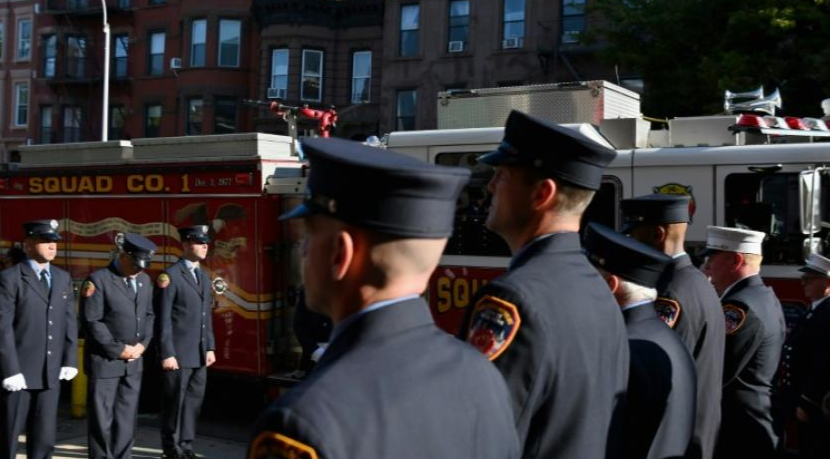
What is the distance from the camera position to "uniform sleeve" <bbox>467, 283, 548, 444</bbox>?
2.42 m

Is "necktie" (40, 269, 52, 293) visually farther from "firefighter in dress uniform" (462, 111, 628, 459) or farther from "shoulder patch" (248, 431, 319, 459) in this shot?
"shoulder patch" (248, 431, 319, 459)

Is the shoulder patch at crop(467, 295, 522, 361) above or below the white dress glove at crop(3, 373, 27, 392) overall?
above

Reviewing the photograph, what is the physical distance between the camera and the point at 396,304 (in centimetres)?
188

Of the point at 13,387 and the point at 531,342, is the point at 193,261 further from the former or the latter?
the point at 531,342

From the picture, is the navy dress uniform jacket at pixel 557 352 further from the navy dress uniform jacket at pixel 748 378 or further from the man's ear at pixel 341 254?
the navy dress uniform jacket at pixel 748 378

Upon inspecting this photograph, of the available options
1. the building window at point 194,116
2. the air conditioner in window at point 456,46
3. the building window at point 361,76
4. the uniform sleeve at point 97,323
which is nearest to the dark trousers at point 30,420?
the uniform sleeve at point 97,323

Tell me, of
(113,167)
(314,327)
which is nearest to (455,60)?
(113,167)

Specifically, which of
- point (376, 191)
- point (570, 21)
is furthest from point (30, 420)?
point (570, 21)

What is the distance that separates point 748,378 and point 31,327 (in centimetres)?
509

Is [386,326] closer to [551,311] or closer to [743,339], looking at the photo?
[551,311]

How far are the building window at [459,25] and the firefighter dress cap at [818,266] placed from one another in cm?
2443

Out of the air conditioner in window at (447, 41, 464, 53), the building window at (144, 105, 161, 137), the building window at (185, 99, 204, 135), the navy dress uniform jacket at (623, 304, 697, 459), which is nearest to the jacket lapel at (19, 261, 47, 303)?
the navy dress uniform jacket at (623, 304, 697, 459)

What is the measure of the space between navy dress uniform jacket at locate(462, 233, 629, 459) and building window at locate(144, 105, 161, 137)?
118 ft

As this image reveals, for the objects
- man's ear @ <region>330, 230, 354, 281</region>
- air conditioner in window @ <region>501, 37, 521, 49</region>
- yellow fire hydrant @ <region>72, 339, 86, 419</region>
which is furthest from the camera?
air conditioner in window @ <region>501, 37, 521, 49</region>
